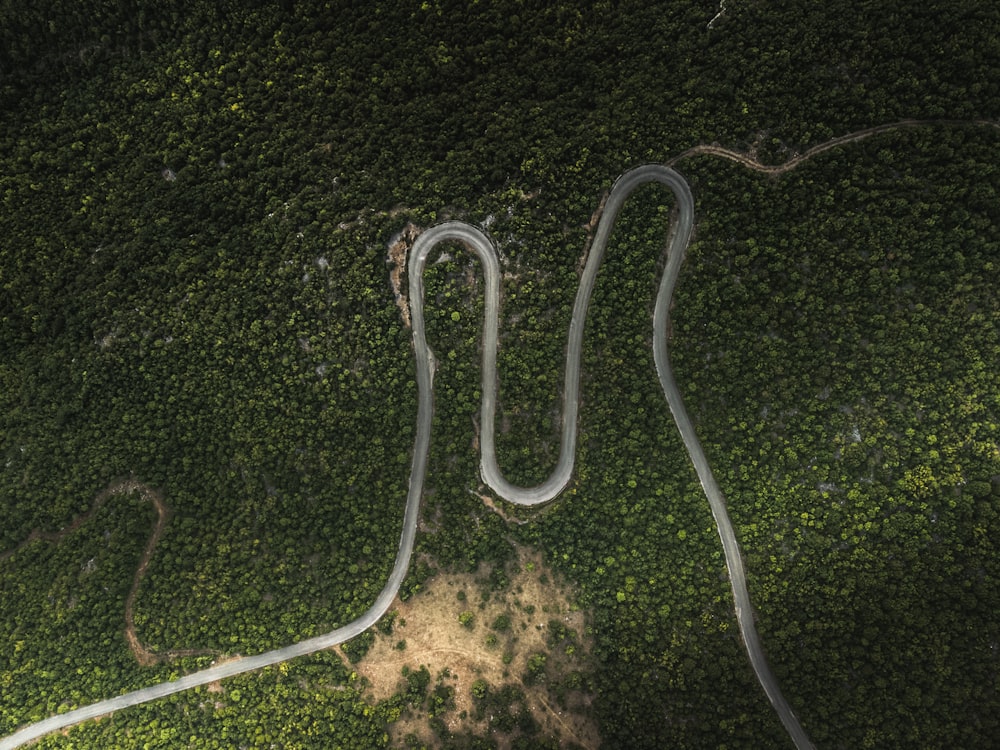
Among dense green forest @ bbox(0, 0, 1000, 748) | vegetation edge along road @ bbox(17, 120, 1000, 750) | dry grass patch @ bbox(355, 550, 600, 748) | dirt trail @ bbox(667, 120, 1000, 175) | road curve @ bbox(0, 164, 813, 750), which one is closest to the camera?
dirt trail @ bbox(667, 120, 1000, 175)

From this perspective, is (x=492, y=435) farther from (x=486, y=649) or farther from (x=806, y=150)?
(x=806, y=150)

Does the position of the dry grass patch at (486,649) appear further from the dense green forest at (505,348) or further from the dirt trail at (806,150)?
the dirt trail at (806,150)

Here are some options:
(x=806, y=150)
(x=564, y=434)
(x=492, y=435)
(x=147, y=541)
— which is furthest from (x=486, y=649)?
(x=806, y=150)

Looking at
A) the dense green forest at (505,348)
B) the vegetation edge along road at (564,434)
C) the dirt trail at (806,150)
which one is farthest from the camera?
the vegetation edge along road at (564,434)

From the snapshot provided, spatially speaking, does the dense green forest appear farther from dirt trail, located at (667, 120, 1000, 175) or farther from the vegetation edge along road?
the vegetation edge along road

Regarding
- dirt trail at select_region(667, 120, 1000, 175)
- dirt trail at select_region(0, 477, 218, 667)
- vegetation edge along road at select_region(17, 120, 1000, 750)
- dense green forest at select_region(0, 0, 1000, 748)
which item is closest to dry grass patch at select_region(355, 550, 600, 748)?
dense green forest at select_region(0, 0, 1000, 748)

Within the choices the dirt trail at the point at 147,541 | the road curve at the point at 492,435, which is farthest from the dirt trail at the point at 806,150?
the dirt trail at the point at 147,541
